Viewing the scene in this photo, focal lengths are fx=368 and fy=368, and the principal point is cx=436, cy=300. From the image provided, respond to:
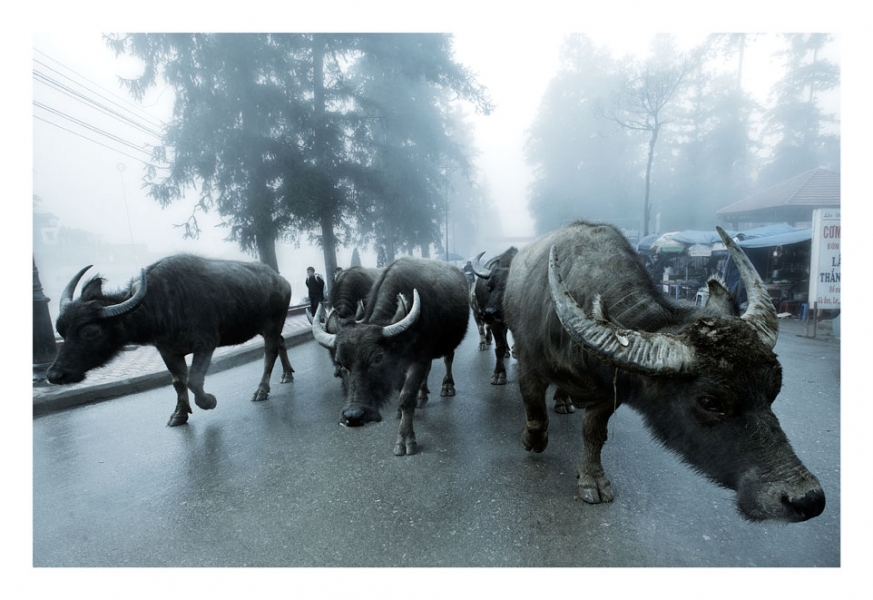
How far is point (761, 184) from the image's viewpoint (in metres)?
A: 3.58

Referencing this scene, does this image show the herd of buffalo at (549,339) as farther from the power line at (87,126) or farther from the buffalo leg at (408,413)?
the power line at (87,126)

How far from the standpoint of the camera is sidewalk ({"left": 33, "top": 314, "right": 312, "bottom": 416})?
10.2 ft

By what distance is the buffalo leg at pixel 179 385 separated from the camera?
11.9ft

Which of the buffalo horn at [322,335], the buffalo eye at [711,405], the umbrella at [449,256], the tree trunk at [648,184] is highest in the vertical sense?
the tree trunk at [648,184]

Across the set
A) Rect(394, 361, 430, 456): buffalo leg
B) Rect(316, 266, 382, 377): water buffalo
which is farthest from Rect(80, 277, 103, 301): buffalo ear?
Rect(394, 361, 430, 456): buffalo leg

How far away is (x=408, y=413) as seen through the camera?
10.8ft

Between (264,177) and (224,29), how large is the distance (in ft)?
4.42

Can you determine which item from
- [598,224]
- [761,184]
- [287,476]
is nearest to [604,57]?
[598,224]

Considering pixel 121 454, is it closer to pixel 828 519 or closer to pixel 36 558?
pixel 36 558


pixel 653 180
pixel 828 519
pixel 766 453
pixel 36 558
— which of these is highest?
pixel 653 180

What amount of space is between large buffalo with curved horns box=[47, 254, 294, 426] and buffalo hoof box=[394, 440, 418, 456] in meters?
2.01

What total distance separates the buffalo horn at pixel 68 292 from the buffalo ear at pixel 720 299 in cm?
413

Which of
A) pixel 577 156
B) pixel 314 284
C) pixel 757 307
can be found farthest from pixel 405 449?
pixel 577 156

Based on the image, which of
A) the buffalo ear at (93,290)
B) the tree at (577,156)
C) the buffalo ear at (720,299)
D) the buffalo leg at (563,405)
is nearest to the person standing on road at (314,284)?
the buffalo ear at (93,290)
